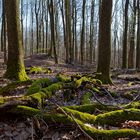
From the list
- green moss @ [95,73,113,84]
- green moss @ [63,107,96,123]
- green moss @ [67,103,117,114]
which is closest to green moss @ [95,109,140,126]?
green moss @ [63,107,96,123]

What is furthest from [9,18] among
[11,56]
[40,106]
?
[40,106]

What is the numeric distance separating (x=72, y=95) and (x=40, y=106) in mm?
2241

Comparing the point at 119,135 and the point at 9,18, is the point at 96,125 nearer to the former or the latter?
the point at 119,135

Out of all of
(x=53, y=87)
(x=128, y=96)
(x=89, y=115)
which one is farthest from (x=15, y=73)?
(x=89, y=115)

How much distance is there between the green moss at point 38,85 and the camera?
6.54 metres

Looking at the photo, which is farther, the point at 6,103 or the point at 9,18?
the point at 9,18

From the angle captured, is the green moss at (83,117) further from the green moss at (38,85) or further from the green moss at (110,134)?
the green moss at (38,85)

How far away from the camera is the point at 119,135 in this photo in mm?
4426

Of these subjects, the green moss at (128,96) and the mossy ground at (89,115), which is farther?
the green moss at (128,96)

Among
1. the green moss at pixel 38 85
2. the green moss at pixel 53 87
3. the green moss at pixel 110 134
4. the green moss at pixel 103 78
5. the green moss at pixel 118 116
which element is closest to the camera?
the green moss at pixel 110 134

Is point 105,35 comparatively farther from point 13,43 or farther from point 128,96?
point 128,96

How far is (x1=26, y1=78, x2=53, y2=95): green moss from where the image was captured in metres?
6.54

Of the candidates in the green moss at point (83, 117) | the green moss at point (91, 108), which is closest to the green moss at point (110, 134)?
the green moss at point (83, 117)

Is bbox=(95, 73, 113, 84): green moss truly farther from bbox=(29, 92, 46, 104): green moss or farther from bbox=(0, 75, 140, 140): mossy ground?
bbox=(29, 92, 46, 104): green moss
